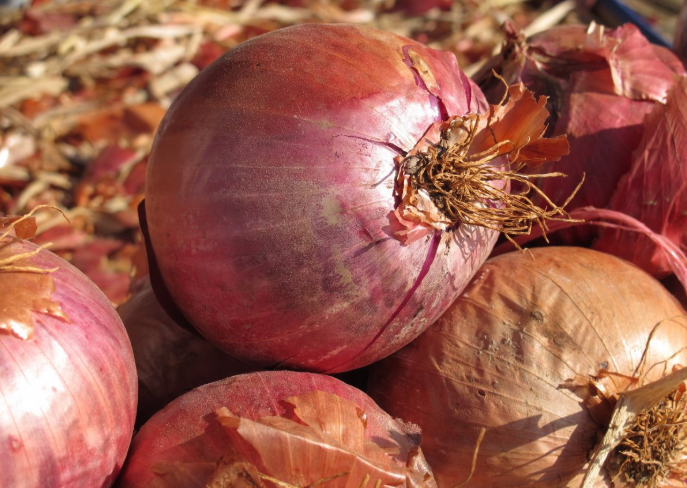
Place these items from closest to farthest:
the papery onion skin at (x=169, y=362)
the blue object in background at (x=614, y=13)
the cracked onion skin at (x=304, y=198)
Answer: the cracked onion skin at (x=304, y=198), the papery onion skin at (x=169, y=362), the blue object in background at (x=614, y=13)

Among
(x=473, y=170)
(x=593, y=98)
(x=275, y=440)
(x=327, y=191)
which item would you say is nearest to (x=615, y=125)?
(x=593, y=98)

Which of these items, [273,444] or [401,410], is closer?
[273,444]

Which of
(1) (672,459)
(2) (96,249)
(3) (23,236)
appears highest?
(3) (23,236)

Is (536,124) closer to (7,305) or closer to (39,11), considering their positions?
(7,305)

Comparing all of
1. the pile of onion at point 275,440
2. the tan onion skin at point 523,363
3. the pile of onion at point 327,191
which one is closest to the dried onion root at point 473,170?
the pile of onion at point 327,191

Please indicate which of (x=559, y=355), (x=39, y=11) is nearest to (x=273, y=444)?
(x=559, y=355)

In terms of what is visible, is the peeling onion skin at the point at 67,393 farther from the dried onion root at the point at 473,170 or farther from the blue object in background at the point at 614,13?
the blue object in background at the point at 614,13

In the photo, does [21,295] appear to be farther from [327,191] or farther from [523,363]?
[523,363]
